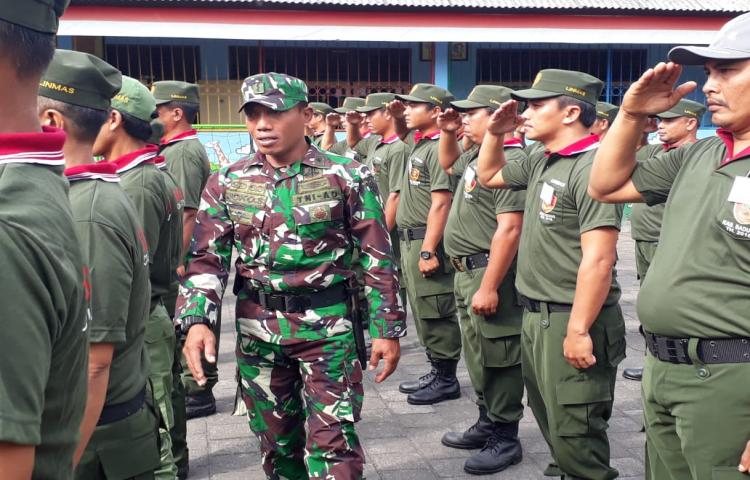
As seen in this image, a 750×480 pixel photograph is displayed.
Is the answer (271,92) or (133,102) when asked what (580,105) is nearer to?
(271,92)

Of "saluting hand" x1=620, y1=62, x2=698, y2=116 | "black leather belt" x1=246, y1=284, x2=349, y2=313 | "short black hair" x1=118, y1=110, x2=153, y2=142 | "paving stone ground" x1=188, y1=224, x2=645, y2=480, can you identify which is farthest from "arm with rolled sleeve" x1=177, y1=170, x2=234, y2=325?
"saluting hand" x1=620, y1=62, x2=698, y2=116

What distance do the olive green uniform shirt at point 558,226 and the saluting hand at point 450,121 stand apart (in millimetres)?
1562

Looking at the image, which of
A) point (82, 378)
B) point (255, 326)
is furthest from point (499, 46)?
point (82, 378)

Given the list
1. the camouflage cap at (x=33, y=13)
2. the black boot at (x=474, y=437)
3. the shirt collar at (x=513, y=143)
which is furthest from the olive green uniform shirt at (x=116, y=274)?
the shirt collar at (x=513, y=143)

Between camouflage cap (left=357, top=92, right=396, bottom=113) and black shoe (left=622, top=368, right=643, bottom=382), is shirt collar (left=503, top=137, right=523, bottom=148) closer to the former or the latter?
black shoe (left=622, top=368, right=643, bottom=382)

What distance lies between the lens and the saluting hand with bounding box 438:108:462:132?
17.7ft

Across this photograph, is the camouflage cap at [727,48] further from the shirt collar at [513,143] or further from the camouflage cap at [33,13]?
the shirt collar at [513,143]

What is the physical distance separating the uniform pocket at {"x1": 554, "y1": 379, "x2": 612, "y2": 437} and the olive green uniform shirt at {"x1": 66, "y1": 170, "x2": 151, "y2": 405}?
1.86 m

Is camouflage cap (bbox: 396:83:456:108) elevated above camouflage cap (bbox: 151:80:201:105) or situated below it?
below

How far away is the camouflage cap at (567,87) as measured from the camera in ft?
13.1

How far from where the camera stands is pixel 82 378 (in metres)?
1.50

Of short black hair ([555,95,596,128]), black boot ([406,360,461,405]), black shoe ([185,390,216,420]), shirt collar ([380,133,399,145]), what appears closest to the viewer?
A: short black hair ([555,95,596,128])

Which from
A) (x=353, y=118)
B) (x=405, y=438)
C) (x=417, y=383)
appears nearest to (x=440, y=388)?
(x=417, y=383)

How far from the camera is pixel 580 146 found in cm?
381
